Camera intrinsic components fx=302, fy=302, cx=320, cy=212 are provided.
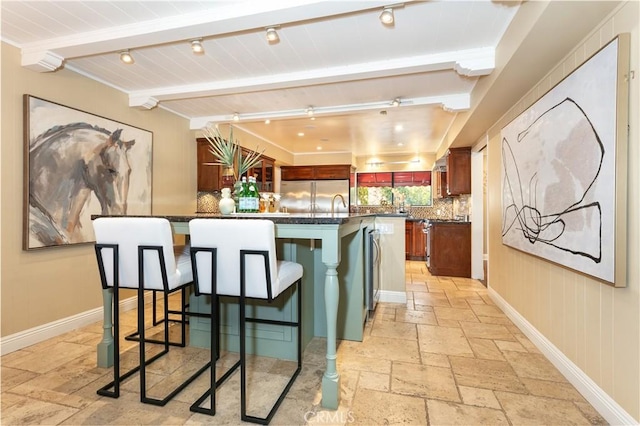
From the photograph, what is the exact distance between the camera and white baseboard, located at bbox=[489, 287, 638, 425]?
1539 millimetres

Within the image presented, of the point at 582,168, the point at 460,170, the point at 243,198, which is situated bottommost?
the point at 243,198

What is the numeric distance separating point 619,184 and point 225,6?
247 centimetres

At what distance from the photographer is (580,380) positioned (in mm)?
1856

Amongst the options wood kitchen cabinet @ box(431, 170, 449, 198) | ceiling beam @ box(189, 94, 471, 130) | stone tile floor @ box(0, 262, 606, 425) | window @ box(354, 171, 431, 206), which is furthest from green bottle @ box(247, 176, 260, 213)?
window @ box(354, 171, 431, 206)

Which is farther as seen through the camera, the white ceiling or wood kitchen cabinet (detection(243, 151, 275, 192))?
wood kitchen cabinet (detection(243, 151, 275, 192))

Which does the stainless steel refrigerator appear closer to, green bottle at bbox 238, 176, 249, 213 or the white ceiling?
the white ceiling

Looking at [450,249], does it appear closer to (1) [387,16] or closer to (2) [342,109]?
(2) [342,109]

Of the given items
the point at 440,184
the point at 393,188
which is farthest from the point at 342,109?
the point at 393,188

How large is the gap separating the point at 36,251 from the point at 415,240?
624 cm

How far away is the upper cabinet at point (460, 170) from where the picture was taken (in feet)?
16.2

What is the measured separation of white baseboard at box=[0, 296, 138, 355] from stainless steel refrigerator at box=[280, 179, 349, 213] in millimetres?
4470

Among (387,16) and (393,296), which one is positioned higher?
(387,16)

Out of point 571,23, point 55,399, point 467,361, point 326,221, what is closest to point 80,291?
point 55,399

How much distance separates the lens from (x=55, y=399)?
5.79 ft
